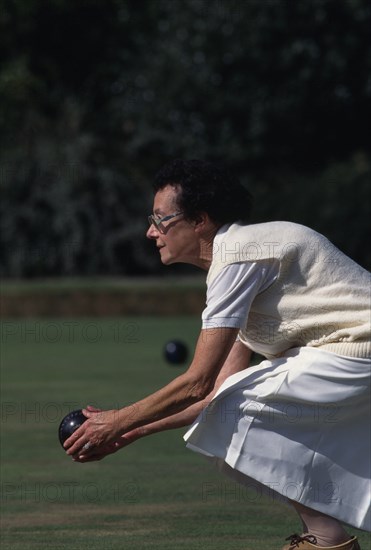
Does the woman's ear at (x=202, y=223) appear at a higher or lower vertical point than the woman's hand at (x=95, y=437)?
higher

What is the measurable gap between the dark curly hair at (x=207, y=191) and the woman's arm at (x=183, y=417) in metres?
0.68

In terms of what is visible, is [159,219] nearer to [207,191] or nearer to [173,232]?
[173,232]

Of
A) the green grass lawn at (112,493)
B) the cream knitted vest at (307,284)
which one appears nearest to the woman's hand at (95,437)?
the cream knitted vest at (307,284)

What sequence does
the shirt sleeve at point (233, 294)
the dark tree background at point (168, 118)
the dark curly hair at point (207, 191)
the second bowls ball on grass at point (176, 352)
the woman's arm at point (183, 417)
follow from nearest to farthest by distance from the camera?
1. the shirt sleeve at point (233, 294)
2. the dark curly hair at point (207, 191)
3. the woman's arm at point (183, 417)
4. the second bowls ball on grass at point (176, 352)
5. the dark tree background at point (168, 118)

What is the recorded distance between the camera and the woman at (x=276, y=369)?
15.3ft

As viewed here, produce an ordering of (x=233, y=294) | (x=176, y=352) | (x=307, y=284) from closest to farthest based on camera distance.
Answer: (x=233, y=294) < (x=307, y=284) < (x=176, y=352)

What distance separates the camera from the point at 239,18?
39375mm

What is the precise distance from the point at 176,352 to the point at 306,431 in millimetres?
11526

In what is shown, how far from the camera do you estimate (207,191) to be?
16.0 ft

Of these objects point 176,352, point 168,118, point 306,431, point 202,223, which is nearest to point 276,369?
point 306,431

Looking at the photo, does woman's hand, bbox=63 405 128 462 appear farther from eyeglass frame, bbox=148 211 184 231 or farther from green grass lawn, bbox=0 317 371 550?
green grass lawn, bbox=0 317 371 550

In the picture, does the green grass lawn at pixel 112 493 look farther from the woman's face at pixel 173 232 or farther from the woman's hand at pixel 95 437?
the woman's face at pixel 173 232

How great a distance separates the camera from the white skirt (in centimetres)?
475

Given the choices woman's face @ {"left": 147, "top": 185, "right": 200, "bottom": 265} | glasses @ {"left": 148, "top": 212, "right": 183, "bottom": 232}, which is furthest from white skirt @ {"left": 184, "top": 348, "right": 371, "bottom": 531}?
glasses @ {"left": 148, "top": 212, "right": 183, "bottom": 232}
